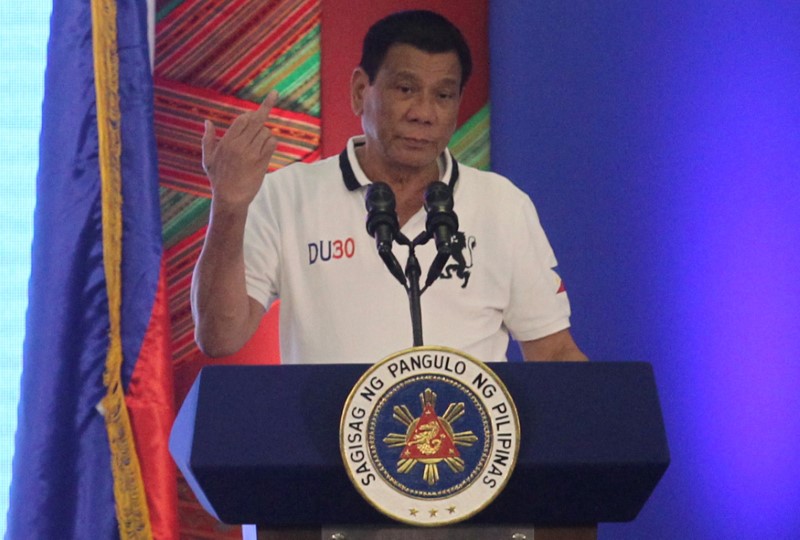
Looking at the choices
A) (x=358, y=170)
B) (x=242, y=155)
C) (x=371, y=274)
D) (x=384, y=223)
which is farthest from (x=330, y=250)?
(x=384, y=223)

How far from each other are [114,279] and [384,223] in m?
1.41

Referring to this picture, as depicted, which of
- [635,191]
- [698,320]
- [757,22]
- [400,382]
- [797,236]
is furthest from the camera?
[635,191]

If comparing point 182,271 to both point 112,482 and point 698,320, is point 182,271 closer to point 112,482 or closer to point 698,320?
point 112,482

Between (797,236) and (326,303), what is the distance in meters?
0.78

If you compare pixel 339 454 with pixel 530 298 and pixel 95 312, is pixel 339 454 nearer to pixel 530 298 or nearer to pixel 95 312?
pixel 530 298

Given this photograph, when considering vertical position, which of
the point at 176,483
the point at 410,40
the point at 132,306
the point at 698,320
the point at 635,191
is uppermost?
the point at 410,40

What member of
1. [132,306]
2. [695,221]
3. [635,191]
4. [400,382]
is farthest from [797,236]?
[132,306]

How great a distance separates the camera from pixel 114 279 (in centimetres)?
261

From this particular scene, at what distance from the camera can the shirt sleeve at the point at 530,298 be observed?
201 cm

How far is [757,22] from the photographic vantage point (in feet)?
6.46

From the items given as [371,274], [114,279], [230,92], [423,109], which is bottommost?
[371,274]

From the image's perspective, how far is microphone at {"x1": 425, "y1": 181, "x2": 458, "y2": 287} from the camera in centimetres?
135

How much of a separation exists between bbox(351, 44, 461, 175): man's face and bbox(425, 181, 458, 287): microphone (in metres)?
0.63

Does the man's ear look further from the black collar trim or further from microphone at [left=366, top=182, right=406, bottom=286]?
microphone at [left=366, top=182, right=406, bottom=286]
